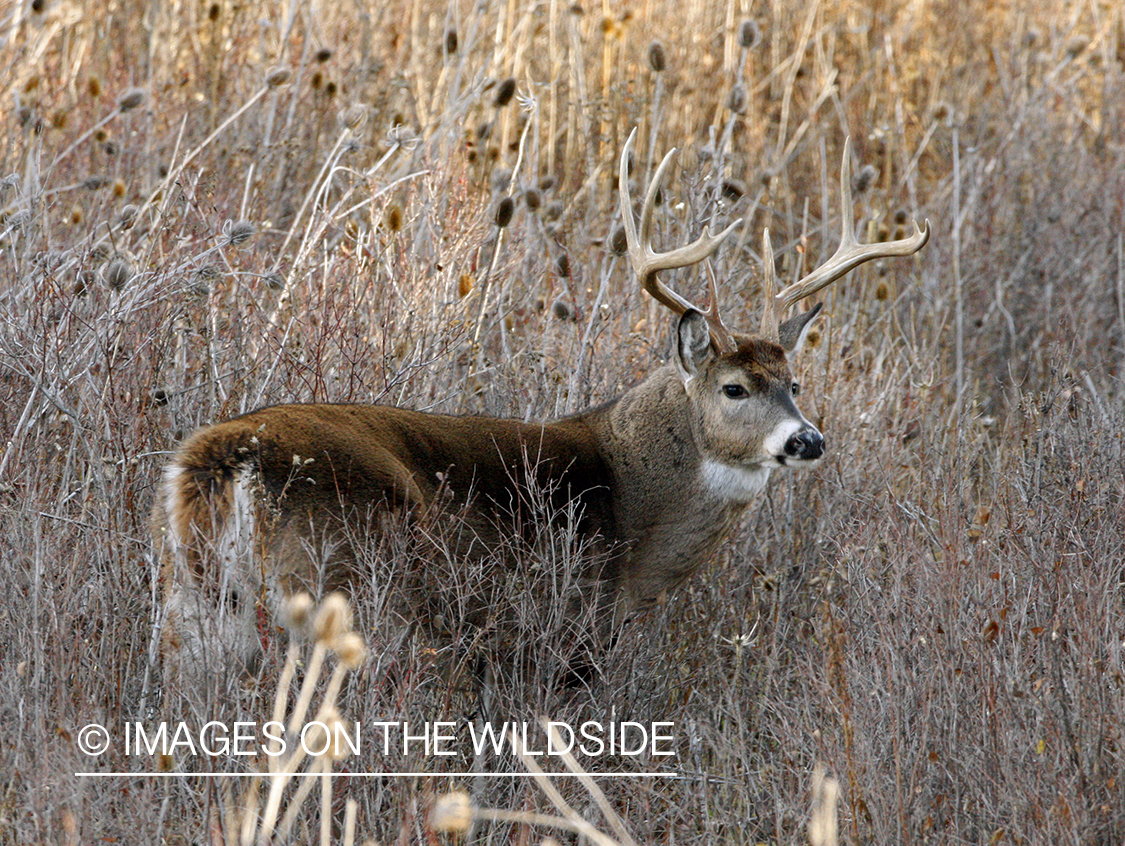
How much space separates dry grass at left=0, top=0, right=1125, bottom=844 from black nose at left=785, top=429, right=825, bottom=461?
14.7 inches

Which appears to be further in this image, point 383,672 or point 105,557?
point 105,557

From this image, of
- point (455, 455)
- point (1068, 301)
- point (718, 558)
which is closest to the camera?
point (455, 455)

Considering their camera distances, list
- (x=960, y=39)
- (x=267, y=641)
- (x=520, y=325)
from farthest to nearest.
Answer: (x=960, y=39) < (x=520, y=325) < (x=267, y=641)

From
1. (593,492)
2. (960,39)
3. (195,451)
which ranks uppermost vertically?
(960,39)

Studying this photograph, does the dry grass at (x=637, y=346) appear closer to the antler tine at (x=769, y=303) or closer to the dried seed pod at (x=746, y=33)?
the dried seed pod at (x=746, y=33)

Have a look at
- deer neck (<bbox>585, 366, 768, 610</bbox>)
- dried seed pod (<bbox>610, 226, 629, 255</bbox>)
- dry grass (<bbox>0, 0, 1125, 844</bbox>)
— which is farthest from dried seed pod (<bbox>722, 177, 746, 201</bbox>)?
deer neck (<bbox>585, 366, 768, 610</bbox>)

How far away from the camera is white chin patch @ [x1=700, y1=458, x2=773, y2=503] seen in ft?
15.9

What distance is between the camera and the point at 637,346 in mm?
6188

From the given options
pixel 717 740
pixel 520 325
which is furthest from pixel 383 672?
pixel 520 325

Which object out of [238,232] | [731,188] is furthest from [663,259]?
[731,188]

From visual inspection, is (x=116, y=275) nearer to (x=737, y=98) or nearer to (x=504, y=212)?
(x=504, y=212)

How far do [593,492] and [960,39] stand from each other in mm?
6691

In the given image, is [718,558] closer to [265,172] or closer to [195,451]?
[195,451]

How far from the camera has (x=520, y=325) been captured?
6.52 m
